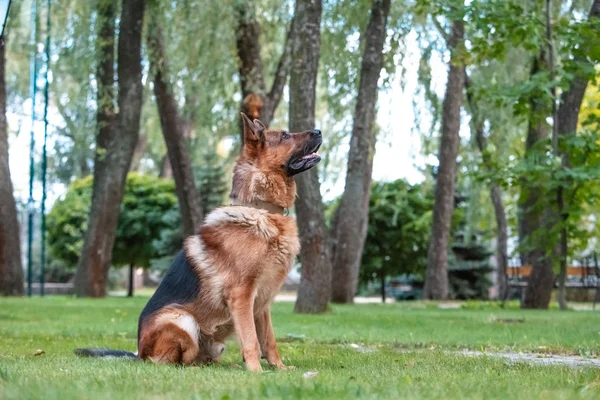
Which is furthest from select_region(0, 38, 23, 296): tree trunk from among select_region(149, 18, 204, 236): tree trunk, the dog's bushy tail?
the dog's bushy tail

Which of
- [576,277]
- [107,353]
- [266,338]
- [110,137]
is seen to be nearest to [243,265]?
[266,338]

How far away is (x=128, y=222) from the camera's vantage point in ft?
105

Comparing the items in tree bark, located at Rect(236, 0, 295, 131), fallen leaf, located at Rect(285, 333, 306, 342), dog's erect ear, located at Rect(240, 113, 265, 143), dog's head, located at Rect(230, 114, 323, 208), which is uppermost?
tree bark, located at Rect(236, 0, 295, 131)

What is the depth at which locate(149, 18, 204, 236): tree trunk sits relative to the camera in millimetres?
19719

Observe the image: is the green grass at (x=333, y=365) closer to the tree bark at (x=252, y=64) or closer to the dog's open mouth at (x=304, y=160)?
the dog's open mouth at (x=304, y=160)

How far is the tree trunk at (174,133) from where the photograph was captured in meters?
19.7

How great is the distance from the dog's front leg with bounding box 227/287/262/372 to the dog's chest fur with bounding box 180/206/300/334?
0.17 ft

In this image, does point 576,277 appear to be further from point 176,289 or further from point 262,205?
point 176,289

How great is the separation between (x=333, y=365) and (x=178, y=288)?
1319 mm

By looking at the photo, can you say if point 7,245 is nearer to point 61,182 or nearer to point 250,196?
point 250,196

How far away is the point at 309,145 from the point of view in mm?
6957

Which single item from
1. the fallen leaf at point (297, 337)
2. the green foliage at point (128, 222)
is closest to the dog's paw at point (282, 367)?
the fallen leaf at point (297, 337)

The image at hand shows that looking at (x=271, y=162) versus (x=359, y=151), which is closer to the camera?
(x=271, y=162)

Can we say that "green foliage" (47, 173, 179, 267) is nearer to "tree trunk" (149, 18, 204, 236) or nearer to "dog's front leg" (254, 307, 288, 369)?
"tree trunk" (149, 18, 204, 236)
